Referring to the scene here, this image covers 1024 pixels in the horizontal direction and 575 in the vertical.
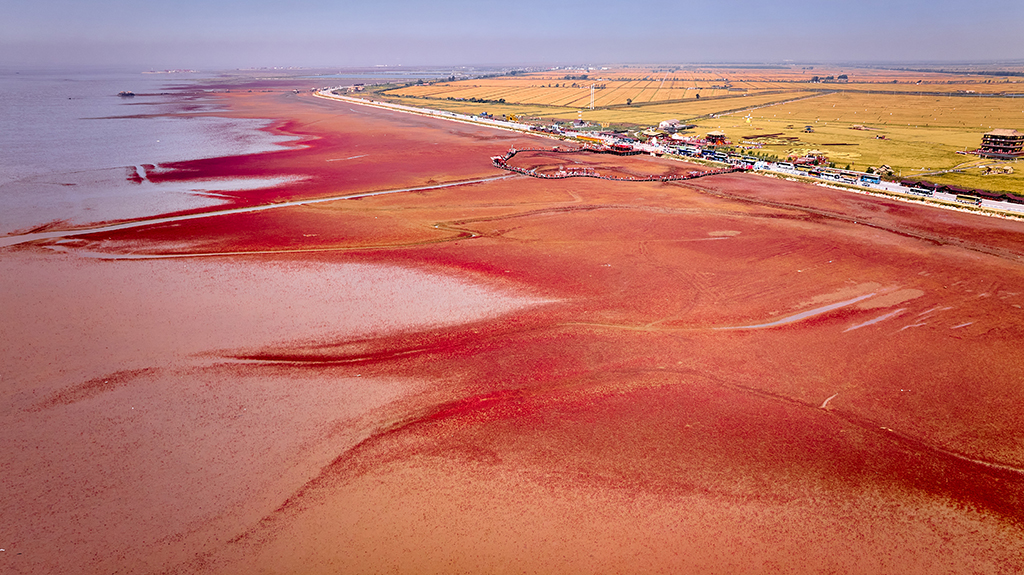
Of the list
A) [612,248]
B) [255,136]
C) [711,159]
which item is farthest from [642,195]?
[255,136]

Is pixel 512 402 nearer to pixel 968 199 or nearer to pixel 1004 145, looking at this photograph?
pixel 968 199

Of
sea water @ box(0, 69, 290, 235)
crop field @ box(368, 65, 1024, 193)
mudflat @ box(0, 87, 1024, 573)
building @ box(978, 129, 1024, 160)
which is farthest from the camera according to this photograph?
crop field @ box(368, 65, 1024, 193)

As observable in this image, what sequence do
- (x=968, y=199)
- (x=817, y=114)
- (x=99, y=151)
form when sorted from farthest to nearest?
(x=817, y=114) → (x=99, y=151) → (x=968, y=199)

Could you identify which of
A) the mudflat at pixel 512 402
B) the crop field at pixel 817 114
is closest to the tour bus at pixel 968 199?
the crop field at pixel 817 114

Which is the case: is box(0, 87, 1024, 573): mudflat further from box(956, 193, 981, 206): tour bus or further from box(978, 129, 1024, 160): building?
box(978, 129, 1024, 160): building

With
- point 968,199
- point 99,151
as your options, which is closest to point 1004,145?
point 968,199

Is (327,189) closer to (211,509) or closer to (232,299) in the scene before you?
(232,299)

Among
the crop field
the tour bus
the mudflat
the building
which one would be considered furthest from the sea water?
the building

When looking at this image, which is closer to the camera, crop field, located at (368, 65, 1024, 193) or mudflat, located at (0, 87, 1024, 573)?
mudflat, located at (0, 87, 1024, 573)
